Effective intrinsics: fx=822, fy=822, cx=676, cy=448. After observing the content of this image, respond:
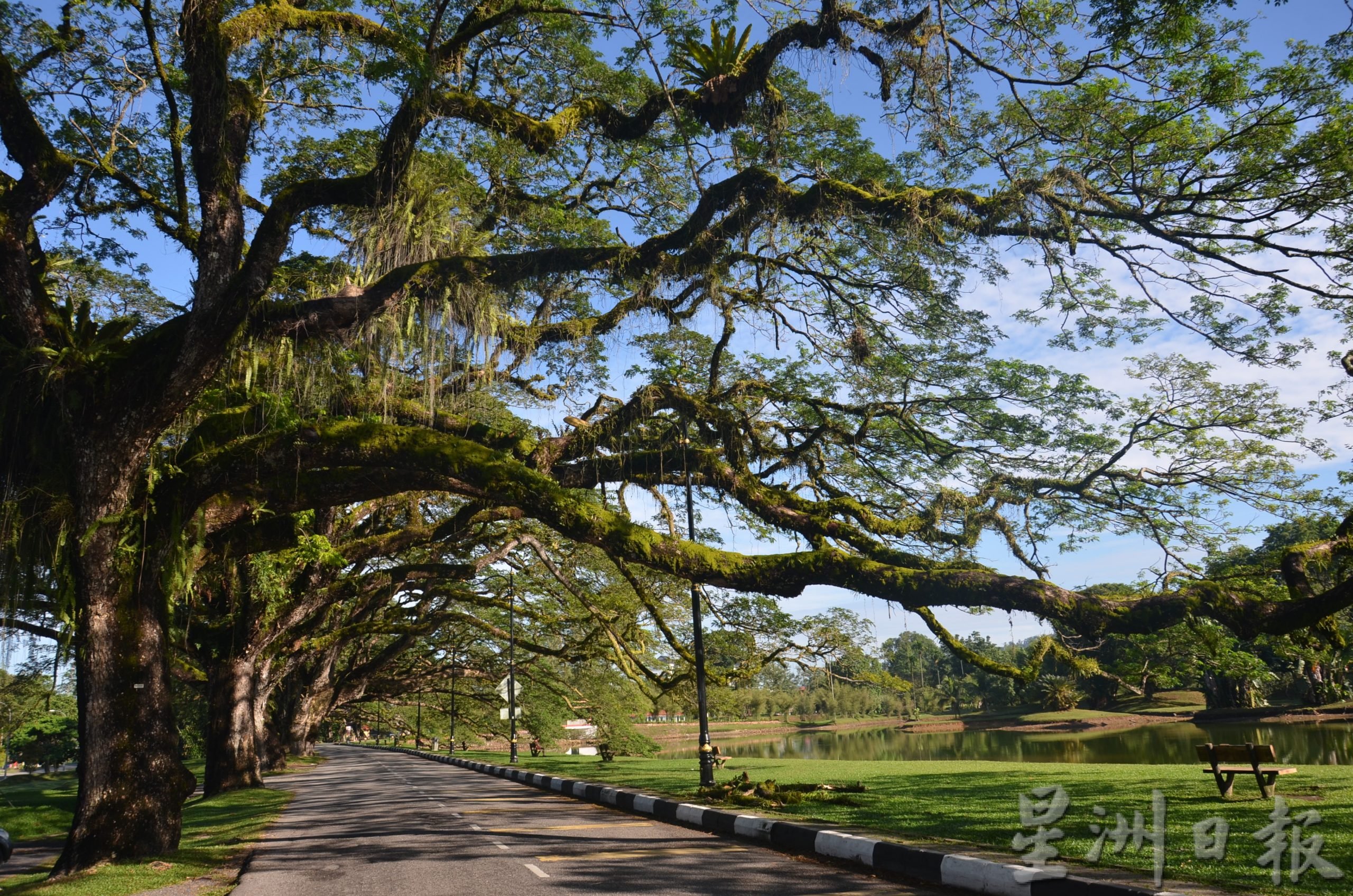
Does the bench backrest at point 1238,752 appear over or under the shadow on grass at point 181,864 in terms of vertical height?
over

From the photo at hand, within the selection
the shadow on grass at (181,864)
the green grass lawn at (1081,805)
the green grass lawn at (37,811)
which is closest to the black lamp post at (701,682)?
the green grass lawn at (1081,805)

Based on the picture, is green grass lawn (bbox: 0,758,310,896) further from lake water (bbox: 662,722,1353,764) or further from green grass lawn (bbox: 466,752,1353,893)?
lake water (bbox: 662,722,1353,764)

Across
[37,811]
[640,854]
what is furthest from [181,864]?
[37,811]

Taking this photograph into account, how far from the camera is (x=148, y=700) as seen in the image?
8.27 metres

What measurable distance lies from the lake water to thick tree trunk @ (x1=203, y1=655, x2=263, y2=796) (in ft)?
57.9

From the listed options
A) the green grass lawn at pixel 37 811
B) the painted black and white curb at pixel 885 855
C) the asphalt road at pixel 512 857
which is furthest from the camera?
the green grass lawn at pixel 37 811

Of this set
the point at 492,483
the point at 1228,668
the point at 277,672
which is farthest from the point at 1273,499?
the point at 277,672

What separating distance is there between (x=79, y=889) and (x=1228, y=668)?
11.1m

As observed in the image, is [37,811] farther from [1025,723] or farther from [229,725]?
[1025,723]

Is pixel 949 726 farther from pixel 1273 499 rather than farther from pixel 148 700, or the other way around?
pixel 148 700

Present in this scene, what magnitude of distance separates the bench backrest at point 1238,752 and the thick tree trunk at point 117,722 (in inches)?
409

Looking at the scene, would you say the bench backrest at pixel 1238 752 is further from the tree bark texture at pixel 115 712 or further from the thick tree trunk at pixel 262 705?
the thick tree trunk at pixel 262 705

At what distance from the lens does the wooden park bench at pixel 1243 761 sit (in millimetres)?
8234

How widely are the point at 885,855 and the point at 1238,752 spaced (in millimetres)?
4497
